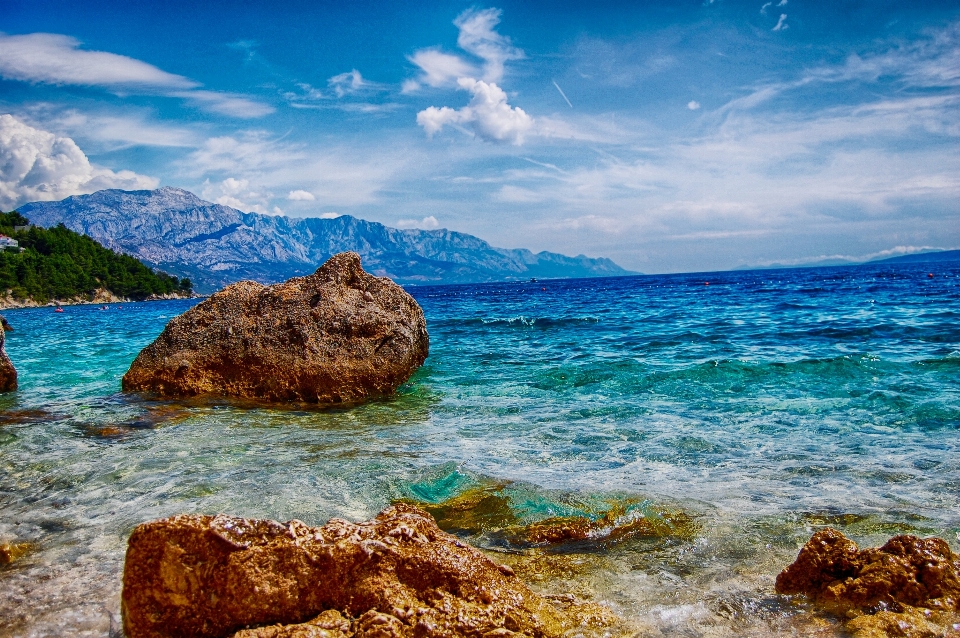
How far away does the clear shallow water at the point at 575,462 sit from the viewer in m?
3.88

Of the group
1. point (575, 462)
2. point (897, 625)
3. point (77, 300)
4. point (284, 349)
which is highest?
point (284, 349)

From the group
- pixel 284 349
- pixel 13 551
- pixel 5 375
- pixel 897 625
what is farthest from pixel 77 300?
pixel 897 625

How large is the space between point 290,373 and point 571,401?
508cm

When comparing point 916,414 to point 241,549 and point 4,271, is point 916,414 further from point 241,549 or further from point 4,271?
point 4,271

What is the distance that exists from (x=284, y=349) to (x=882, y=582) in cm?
945

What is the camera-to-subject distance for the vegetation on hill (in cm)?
10138

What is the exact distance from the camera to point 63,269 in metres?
114

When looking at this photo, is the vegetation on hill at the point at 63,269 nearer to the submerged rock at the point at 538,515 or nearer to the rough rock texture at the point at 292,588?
the submerged rock at the point at 538,515

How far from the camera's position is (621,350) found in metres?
16.2

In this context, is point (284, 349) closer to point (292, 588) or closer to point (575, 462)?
point (575, 462)

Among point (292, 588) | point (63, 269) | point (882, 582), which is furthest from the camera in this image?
point (63, 269)

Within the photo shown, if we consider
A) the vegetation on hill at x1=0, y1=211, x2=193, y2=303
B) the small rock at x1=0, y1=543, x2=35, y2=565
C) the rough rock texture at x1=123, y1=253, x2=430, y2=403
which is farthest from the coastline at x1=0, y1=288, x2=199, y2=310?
the small rock at x1=0, y1=543, x2=35, y2=565

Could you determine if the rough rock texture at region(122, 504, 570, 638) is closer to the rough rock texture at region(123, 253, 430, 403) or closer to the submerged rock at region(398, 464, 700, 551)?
the submerged rock at region(398, 464, 700, 551)

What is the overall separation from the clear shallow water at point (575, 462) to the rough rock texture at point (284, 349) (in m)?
0.64
